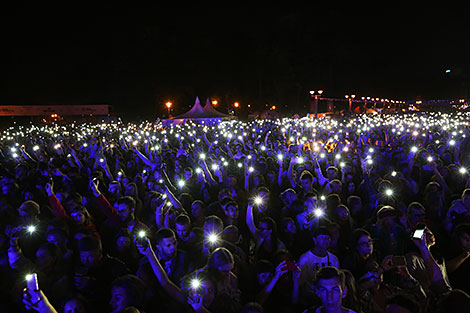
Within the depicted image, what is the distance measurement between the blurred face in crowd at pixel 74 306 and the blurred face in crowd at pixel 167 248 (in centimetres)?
99

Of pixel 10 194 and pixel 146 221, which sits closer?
pixel 146 221

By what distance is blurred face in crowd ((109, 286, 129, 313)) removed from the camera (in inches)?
105

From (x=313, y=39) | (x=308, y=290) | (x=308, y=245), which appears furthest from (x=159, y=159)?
(x=313, y=39)

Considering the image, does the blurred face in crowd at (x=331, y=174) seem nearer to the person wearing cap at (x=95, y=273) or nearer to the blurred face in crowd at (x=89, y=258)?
the person wearing cap at (x=95, y=273)

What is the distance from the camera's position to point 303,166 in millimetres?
7711

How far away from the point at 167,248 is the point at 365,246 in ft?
6.87

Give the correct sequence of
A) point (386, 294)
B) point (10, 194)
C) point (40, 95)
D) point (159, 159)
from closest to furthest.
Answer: point (386, 294) < point (10, 194) < point (159, 159) < point (40, 95)

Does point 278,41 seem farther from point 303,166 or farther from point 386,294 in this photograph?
point 386,294

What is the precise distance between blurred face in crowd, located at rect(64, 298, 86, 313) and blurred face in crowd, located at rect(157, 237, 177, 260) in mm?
990

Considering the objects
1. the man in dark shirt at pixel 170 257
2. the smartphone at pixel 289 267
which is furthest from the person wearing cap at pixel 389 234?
the man in dark shirt at pixel 170 257

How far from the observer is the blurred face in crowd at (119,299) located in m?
2.66

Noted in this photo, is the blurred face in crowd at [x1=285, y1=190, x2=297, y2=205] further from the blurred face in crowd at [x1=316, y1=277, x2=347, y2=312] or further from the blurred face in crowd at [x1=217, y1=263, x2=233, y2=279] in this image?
the blurred face in crowd at [x1=316, y1=277, x2=347, y2=312]

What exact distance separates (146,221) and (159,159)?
3728 mm

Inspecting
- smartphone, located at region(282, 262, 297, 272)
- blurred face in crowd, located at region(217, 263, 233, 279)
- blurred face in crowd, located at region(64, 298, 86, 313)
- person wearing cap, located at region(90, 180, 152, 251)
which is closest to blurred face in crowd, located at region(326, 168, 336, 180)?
person wearing cap, located at region(90, 180, 152, 251)
